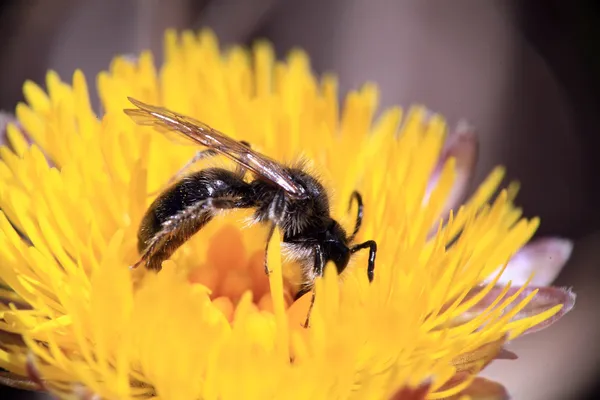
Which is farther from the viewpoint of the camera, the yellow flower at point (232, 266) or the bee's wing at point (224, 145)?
the bee's wing at point (224, 145)

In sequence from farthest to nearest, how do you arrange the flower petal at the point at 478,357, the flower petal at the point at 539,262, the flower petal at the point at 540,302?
1. the flower petal at the point at 539,262
2. the flower petal at the point at 540,302
3. the flower petal at the point at 478,357

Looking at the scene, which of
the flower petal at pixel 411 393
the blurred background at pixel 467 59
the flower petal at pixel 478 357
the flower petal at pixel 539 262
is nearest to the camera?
the flower petal at pixel 411 393

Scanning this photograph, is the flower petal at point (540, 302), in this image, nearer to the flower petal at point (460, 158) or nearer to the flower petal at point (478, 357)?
the flower petal at point (478, 357)

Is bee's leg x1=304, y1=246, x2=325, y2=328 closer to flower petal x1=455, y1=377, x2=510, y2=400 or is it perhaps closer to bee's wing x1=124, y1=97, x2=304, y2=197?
bee's wing x1=124, y1=97, x2=304, y2=197

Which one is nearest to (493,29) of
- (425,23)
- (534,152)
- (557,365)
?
(425,23)

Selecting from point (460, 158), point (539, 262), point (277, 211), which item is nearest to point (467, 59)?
point (460, 158)

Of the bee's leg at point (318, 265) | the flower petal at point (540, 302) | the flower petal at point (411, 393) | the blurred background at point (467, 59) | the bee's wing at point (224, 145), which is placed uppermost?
the blurred background at point (467, 59)

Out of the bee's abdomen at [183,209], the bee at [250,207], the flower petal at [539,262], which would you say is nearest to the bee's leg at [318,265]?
the bee at [250,207]

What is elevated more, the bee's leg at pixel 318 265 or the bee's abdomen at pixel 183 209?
the bee's abdomen at pixel 183 209
